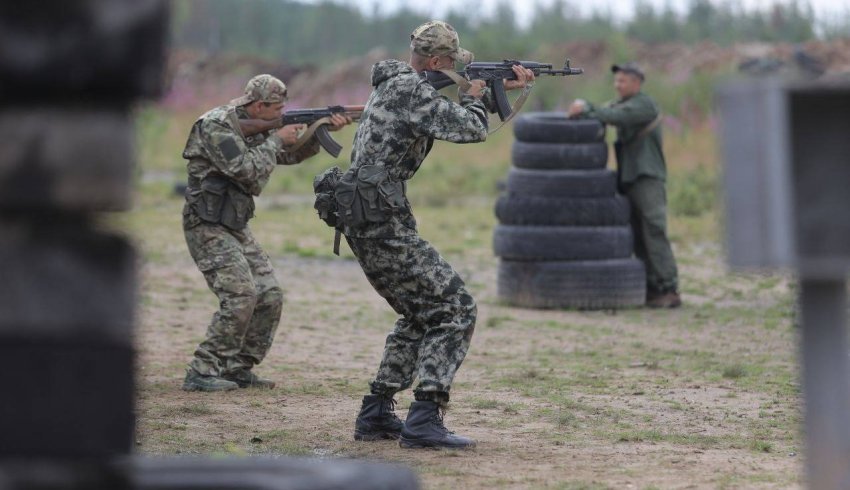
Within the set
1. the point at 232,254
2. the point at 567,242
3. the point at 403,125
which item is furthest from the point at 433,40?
the point at 567,242

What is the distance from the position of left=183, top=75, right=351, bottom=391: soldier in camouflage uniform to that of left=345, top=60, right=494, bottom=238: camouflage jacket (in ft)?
5.20

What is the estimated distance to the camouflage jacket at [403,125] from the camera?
6871mm

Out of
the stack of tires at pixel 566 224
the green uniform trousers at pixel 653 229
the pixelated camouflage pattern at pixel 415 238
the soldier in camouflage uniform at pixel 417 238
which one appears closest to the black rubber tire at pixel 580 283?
the stack of tires at pixel 566 224

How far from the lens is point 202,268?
8.70 metres

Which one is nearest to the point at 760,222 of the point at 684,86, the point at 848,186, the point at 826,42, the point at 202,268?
the point at 848,186

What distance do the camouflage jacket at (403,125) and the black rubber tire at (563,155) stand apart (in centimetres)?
533

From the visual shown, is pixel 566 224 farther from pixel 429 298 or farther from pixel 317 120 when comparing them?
pixel 429 298

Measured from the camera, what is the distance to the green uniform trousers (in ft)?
41.3

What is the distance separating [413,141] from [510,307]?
5.81 metres

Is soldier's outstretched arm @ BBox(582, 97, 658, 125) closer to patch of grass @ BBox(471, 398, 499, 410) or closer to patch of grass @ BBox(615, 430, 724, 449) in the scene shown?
patch of grass @ BBox(471, 398, 499, 410)

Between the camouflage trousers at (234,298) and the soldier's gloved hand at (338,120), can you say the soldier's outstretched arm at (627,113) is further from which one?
the camouflage trousers at (234,298)

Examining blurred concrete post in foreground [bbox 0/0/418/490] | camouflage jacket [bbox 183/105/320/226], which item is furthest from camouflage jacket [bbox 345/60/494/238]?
blurred concrete post in foreground [bbox 0/0/418/490]

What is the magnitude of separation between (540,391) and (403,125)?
2.49 m

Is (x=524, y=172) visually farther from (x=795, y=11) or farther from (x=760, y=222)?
(x=795, y=11)
